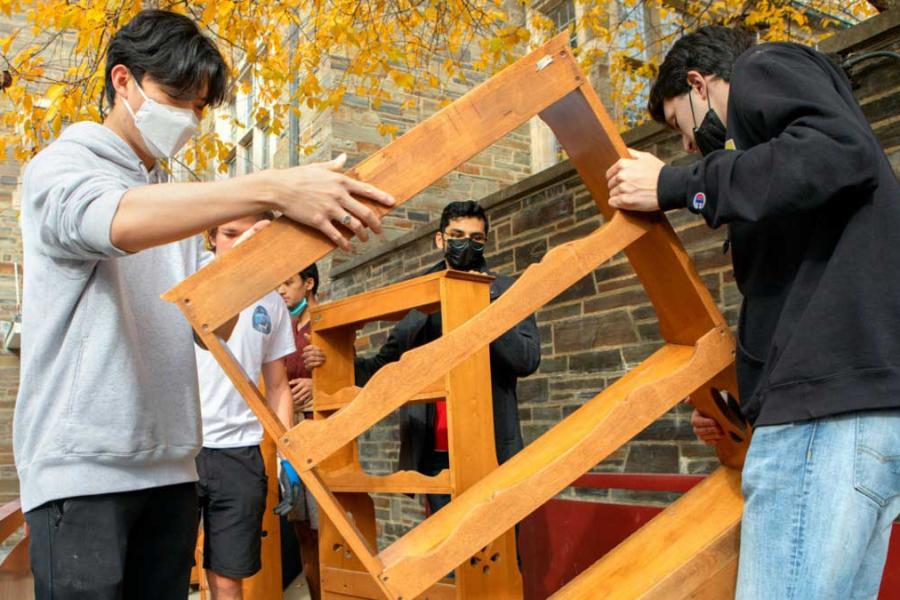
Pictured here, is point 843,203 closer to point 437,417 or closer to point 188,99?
point 188,99

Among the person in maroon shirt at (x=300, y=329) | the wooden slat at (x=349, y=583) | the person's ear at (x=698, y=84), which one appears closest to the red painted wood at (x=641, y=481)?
the wooden slat at (x=349, y=583)

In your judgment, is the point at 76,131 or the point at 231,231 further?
the point at 231,231

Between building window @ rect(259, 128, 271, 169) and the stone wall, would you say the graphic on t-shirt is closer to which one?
the stone wall

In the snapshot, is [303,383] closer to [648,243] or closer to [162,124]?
[162,124]

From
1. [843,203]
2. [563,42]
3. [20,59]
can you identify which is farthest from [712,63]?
[20,59]

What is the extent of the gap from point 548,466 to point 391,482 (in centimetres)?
122

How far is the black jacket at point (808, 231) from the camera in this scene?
50.8 inches

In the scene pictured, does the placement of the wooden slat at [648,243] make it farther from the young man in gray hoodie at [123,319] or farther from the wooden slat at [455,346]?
the young man in gray hoodie at [123,319]

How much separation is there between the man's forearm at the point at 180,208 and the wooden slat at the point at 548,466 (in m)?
0.66

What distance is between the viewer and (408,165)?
1498mm

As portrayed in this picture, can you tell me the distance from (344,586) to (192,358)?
1.51 m

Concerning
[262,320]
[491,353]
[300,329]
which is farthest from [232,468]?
[300,329]

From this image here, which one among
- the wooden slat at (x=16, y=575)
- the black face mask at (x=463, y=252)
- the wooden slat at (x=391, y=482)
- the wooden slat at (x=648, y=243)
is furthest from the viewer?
the black face mask at (x=463, y=252)

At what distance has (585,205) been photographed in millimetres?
4867
